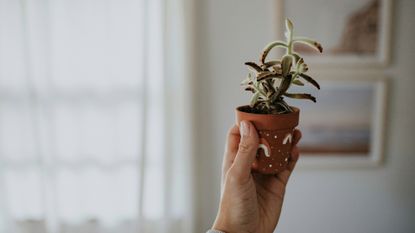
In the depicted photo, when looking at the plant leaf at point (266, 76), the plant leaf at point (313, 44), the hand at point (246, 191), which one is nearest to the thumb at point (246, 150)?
the hand at point (246, 191)

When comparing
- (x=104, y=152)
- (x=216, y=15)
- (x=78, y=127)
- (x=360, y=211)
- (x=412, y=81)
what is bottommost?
(x=360, y=211)

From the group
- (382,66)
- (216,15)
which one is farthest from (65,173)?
(382,66)

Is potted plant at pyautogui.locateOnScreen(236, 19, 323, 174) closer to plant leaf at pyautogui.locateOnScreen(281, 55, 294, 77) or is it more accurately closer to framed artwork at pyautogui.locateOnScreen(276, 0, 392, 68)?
plant leaf at pyautogui.locateOnScreen(281, 55, 294, 77)

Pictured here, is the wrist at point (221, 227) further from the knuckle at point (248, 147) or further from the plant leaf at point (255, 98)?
the plant leaf at point (255, 98)

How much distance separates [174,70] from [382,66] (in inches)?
36.7

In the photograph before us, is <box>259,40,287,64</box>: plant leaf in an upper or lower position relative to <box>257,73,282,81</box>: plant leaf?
upper

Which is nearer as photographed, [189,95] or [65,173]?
[189,95]

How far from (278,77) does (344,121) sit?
37.5 inches

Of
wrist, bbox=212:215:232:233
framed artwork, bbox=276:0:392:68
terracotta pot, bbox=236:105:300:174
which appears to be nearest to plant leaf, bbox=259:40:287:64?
terracotta pot, bbox=236:105:300:174

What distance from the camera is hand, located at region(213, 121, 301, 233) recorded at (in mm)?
824

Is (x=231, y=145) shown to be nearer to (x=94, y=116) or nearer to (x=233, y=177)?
(x=233, y=177)

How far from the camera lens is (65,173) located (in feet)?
5.47

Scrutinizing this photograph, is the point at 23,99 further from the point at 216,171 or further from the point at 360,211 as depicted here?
the point at 360,211

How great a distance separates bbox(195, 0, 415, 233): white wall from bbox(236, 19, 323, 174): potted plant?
2.46 feet
